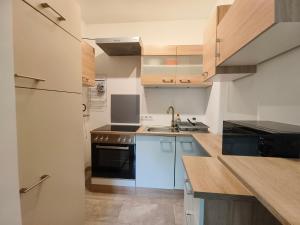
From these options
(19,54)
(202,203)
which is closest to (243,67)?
(202,203)

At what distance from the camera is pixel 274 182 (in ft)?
2.06

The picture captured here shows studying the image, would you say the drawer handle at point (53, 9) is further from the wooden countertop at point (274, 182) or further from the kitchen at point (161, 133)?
the wooden countertop at point (274, 182)

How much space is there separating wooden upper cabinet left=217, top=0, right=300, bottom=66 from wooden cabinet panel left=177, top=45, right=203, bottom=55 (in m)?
1.23

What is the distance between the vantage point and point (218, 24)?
5.24 ft

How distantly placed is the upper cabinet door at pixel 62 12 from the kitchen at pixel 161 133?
1 centimetres

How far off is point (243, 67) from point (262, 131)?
33.1 inches

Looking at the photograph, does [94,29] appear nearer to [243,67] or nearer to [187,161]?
[243,67]

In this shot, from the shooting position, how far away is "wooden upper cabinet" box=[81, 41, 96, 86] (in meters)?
2.46

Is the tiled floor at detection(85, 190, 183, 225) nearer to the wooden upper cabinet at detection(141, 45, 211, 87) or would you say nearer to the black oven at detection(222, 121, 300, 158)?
the black oven at detection(222, 121, 300, 158)

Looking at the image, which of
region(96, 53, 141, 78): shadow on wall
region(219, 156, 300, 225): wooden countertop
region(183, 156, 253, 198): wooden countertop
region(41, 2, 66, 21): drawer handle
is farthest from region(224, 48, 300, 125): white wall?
region(96, 53, 141, 78): shadow on wall

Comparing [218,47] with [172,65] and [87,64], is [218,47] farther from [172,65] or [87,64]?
[87,64]

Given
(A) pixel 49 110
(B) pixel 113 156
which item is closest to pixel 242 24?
(A) pixel 49 110

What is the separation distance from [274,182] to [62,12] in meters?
1.49

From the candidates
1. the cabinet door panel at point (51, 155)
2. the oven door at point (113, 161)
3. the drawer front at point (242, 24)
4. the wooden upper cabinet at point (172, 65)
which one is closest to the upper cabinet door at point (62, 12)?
the cabinet door panel at point (51, 155)
